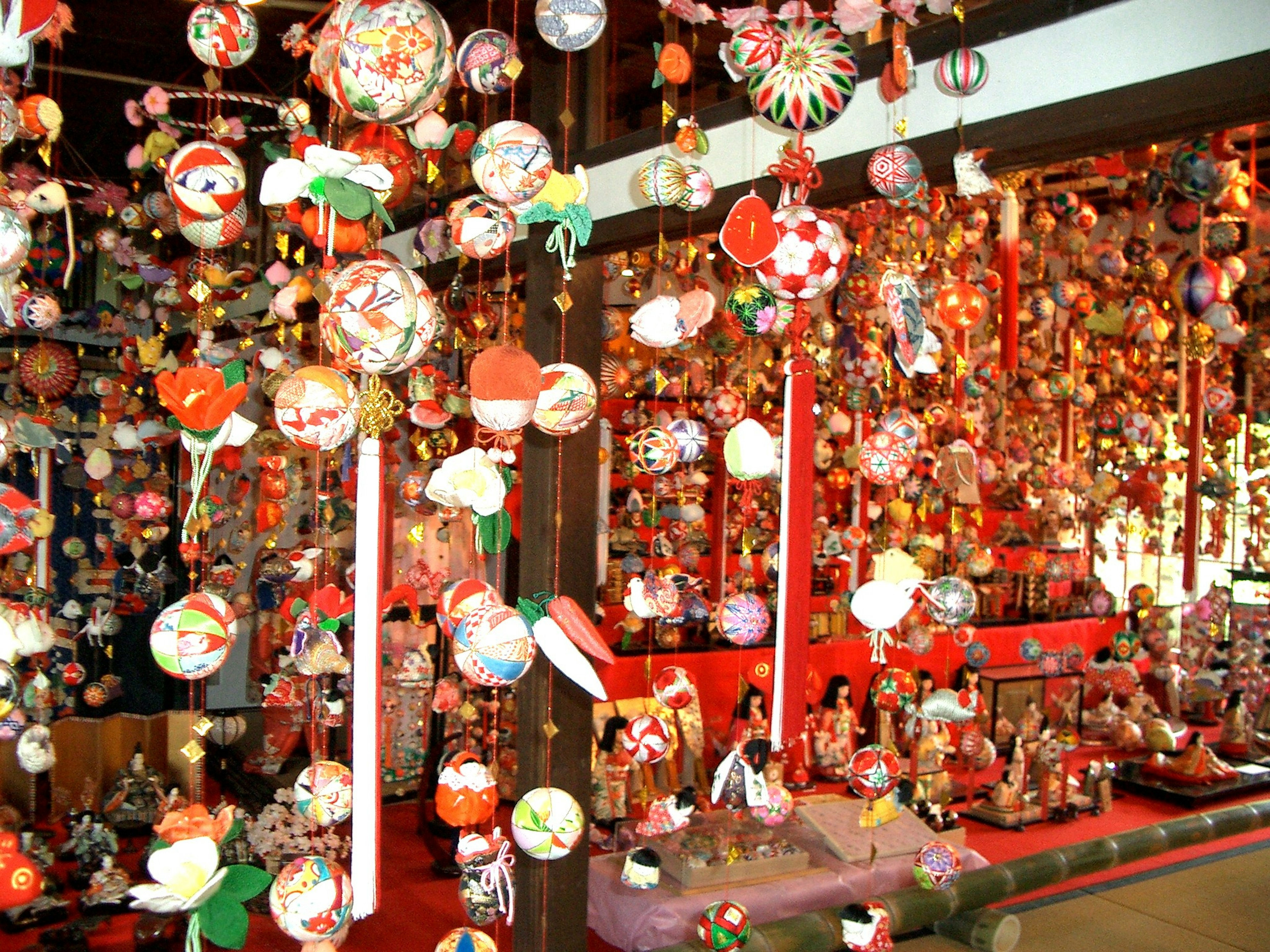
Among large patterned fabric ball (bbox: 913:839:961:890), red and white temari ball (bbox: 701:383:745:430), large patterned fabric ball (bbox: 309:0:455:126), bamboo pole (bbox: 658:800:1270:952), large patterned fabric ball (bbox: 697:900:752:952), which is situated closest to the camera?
large patterned fabric ball (bbox: 309:0:455:126)

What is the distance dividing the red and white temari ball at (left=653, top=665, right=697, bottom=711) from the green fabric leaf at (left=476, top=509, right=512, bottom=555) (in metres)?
1.02

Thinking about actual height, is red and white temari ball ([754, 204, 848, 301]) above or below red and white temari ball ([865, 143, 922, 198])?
below

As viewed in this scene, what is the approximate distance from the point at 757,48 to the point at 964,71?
46 centimetres

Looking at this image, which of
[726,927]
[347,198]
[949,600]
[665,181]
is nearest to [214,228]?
[347,198]

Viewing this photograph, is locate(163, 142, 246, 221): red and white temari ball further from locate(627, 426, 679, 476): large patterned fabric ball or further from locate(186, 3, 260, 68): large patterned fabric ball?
locate(627, 426, 679, 476): large patterned fabric ball

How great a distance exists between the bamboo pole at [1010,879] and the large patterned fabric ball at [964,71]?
3.12 meters

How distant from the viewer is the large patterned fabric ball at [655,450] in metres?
A: 3.52

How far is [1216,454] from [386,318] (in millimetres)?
6573

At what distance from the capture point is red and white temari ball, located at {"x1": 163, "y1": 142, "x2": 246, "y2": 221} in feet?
8.41

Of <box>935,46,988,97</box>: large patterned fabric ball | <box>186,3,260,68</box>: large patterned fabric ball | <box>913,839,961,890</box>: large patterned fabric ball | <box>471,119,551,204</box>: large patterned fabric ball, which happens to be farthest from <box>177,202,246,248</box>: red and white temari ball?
<box>913,839,961,890</box>: large patterned fabric ball

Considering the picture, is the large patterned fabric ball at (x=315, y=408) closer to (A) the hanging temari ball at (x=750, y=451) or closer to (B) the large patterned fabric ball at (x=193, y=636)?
(B) the large patterned fabric ball at (x=193, y=636)

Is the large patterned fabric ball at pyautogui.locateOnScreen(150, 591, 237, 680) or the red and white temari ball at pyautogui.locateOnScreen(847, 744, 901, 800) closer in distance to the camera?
the large patterned fabric ball at pyautogui.locateOnScreen(150, 591, 237, 680)

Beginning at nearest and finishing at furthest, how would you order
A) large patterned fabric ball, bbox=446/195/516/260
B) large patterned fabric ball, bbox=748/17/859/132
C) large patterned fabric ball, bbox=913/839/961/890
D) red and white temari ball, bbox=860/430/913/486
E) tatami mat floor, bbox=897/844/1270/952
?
large patterned fabric ball, bbox=748/17/859/132 → large patterned fabric ball, bbox=446/195/516/260 → red and white temari ball, bbox=860/430/913/486 → large patterned fabric ball, bbox=913/839/961/890 → tatami mat floor, bbox=897/844/1270/952

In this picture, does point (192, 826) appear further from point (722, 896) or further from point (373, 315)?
point (722, 896)
